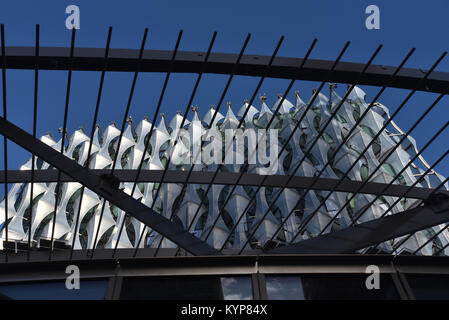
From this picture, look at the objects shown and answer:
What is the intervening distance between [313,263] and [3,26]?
617 cm

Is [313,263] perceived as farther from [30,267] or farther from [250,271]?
[30,267]

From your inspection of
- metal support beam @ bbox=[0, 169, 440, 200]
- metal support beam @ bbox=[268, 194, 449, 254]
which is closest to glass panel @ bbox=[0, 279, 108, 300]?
metal support beam @ bbox=[0, 169, 440, 200]

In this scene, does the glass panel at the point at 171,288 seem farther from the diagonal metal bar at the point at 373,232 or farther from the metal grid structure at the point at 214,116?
the diagonal metal bar at the point at 373,232

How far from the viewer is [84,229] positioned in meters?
28.2

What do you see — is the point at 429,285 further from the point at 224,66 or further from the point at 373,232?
the point at 224,66

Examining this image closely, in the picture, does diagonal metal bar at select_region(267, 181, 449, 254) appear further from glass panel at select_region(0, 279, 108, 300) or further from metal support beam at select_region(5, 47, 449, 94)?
glass panel at select_region(0, 279, 108, 300)

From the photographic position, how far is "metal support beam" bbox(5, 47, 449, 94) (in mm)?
9945

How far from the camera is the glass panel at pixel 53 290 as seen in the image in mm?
8930

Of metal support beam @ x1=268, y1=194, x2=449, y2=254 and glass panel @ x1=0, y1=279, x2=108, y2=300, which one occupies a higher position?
metal support beam @ x1=268, y1=194, x2=449, y2=254

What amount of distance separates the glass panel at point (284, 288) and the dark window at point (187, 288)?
1.08 feet

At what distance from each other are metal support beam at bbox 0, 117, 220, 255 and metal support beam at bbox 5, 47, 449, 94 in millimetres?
1906

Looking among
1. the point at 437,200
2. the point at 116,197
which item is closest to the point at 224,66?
the point at 116,197

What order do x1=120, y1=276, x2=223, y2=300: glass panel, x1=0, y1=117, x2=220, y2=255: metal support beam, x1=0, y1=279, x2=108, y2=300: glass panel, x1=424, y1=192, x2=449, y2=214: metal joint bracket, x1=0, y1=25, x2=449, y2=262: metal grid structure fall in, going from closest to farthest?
1. x1=120, y1=276, x2=223, y2=300: glass panel
2. x1=0, y1=279, x2=108, y2=300: glass panel
3. x1=0, y1=25, x2=449, y2=262: metal grid structure
4. x1=0, y1=117, x2=220, y2=255: metal support beam
5. x1=424, y1=192, x2=449, y2=214: metal joint bracket

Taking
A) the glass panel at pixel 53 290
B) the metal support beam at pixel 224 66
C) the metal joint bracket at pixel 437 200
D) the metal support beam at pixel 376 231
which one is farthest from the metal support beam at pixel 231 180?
the glass panel at pixel 53 290
